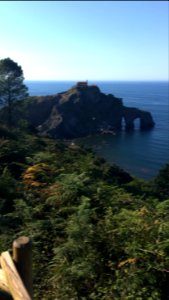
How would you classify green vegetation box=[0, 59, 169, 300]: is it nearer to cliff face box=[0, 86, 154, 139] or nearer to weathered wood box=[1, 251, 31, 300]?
weathered wood box=[1, 251, 31, 300]

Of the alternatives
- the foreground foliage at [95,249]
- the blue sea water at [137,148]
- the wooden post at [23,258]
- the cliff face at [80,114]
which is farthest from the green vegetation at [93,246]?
the cliff face at [80,114]

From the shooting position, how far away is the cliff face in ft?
323

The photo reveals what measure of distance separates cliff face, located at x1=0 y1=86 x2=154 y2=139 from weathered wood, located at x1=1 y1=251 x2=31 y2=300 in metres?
90.8

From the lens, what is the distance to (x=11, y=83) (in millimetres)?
45844

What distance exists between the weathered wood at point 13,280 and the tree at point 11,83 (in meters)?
43.6

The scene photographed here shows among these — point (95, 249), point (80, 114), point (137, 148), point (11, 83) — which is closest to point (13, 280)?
point (95, 249)

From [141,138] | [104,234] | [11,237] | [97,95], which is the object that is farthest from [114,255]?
[97,95]

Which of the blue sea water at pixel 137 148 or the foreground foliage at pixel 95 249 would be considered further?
→ the blue sea water at pixel 137 148

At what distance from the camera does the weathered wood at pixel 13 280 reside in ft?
9.88

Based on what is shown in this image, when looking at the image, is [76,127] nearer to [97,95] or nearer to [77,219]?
[97,95]

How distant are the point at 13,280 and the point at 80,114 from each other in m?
101

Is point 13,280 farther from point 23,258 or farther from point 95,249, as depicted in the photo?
point 95,249

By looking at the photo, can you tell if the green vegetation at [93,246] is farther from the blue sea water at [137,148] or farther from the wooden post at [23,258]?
the blue sea water at [137,148]

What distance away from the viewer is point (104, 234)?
21.7 ft
